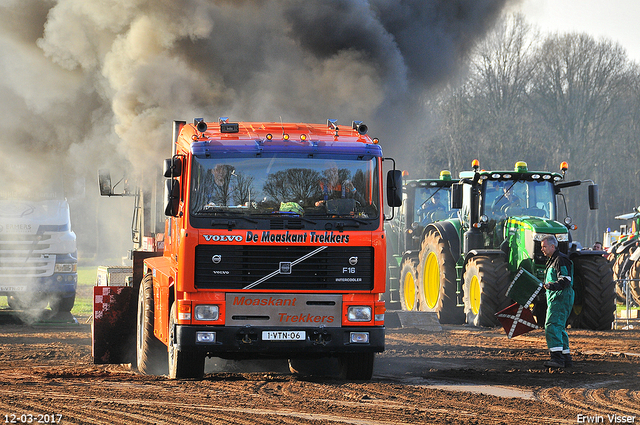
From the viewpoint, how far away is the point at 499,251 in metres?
14.2

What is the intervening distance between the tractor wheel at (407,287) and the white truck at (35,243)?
6.87m

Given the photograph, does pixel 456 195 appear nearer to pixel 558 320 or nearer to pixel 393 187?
pixel 558 320

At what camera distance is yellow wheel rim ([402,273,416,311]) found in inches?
711

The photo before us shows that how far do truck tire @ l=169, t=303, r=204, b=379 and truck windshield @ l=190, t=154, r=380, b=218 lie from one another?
120 centimetres

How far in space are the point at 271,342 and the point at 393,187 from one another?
197 centimetres

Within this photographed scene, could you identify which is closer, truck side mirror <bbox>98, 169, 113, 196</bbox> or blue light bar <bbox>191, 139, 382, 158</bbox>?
blue light bar <bbox>191, 139, 382, 158</bbox>

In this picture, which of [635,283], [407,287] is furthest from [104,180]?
[635,283]

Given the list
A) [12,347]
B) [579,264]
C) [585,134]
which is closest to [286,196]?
[12,347]

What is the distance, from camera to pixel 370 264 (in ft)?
26.3

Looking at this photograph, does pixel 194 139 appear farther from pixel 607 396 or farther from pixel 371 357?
pixel 607 396

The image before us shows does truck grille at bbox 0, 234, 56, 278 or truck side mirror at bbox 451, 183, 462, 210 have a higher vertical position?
truck side mirror at bbox 451, 183, 462, 210

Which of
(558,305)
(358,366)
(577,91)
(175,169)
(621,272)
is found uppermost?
(577,91)

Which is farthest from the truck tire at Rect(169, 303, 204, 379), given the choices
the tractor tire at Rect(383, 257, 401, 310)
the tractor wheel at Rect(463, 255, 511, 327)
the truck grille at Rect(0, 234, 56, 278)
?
the tractor tire at Rect(383, 257, 401, 310)

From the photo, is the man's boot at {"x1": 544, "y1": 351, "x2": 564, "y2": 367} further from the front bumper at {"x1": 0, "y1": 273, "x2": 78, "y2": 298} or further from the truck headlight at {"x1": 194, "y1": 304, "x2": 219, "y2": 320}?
the front bumper at {"x1": 0, "y1": 273, "x2": 78, "y2": 298}
